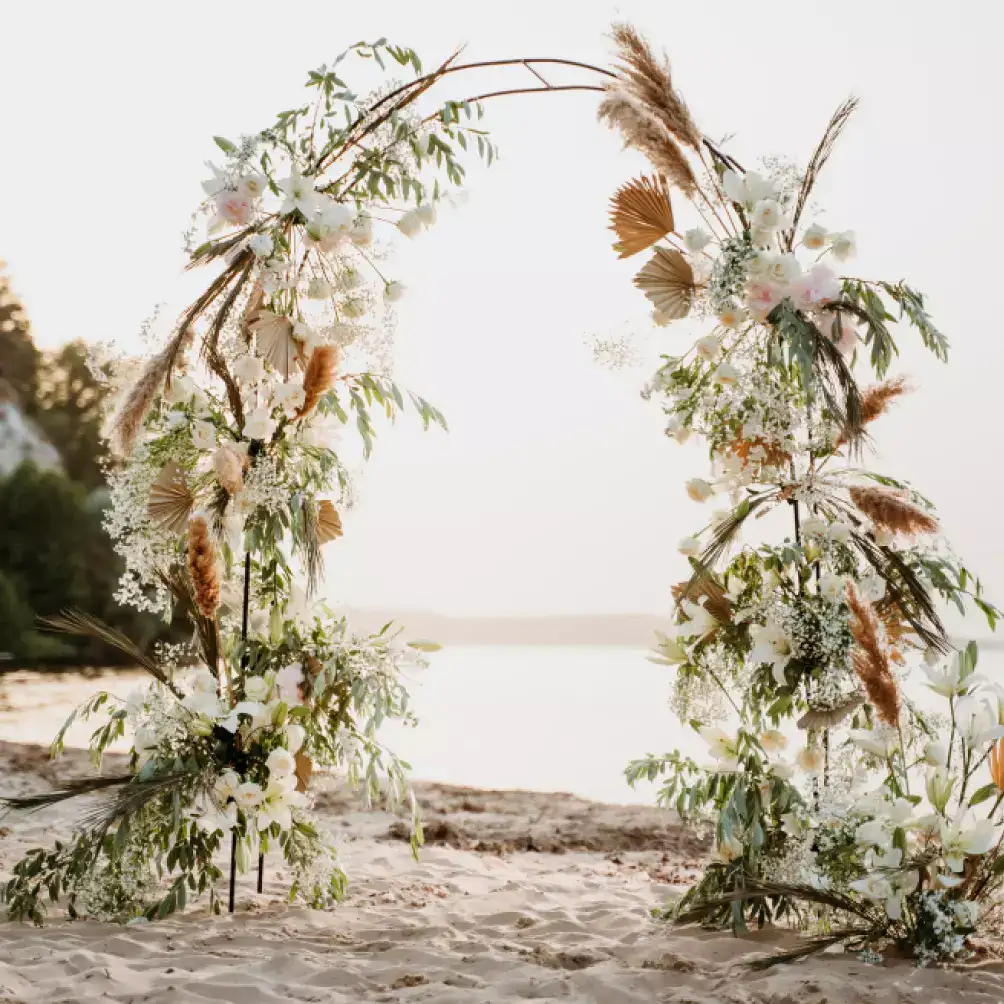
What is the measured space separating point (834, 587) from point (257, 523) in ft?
6.11

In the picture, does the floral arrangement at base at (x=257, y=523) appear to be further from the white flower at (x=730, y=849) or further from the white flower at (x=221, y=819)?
the white flower at (x=730, y=849)

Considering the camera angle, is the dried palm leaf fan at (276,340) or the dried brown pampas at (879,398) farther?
the dried palm leaf fan at (276,340)

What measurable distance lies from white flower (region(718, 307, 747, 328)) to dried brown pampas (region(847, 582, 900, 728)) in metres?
1.01

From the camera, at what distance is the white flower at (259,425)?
11.6 ft

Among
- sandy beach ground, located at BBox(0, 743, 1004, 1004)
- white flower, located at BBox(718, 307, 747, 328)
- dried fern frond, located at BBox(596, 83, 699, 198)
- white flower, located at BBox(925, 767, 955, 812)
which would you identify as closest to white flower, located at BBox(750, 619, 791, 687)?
white flower, located at BBox(925, 767, 955, 812)

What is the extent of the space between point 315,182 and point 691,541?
1.74 m

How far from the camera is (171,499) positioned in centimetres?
353

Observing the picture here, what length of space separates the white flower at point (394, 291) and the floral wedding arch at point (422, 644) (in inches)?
0.5

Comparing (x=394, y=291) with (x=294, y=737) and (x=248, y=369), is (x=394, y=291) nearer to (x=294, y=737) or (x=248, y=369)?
(x=248, y=369)

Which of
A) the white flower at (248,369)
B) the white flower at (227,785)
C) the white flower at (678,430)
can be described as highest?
A: the white flower at (248,369)

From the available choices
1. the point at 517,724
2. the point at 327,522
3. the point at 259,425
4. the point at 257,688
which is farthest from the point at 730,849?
the point at 517,724

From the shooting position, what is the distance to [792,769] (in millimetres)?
3297

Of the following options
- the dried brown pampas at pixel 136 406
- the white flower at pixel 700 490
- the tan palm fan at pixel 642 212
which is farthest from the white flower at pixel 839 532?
the dried brown pampas at pixel 136 406

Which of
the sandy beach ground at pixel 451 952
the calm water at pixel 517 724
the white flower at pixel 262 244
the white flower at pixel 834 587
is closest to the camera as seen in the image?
the sandy beach ground at pixel 451 952
